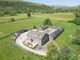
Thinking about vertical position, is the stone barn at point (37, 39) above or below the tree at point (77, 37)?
above

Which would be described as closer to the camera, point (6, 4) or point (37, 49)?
point (37, 49)

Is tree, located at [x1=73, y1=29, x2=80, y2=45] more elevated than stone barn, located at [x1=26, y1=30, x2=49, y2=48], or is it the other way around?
stone barn, located at [x1=26, y1=30, x2=49, y2=48]

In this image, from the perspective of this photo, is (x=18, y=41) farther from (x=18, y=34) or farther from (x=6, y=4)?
(x=6, y=4)

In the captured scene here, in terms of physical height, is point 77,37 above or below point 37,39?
below

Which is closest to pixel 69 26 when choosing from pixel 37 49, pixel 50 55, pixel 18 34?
pixel 18 34

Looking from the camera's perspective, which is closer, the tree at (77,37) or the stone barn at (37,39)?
the stone barn at (37,39)

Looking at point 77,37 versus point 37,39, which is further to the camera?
point 77,37

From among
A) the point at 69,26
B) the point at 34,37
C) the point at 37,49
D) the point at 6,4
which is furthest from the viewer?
the point at 6,4

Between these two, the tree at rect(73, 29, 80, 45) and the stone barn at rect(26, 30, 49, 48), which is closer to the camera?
the stone barn at rect(26, 30, 49, 48)

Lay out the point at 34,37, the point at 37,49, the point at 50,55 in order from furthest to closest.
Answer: the point at 34,37 → the point at 37,49 → the point at 50,55
